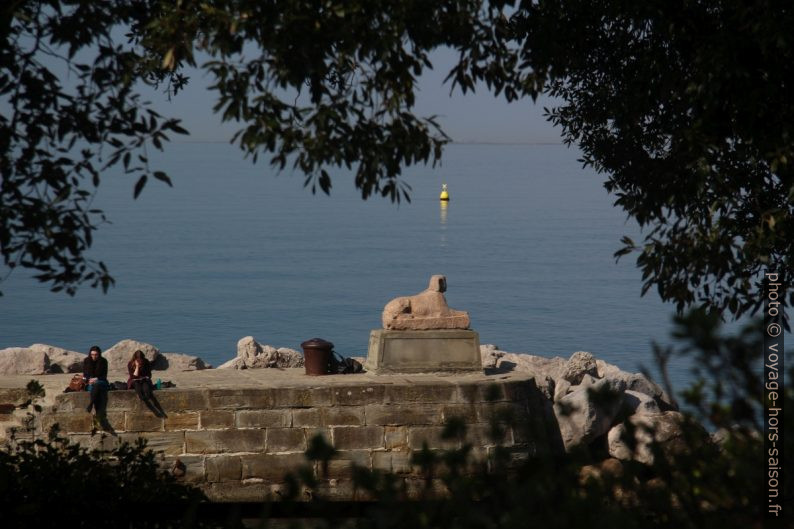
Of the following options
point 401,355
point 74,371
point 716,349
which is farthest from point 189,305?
point 716,349

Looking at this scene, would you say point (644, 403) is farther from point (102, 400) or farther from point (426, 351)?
point (102, 400)

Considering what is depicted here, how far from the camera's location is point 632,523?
4.10m

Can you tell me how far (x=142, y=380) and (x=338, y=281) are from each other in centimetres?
3467

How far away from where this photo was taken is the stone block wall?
1684 centimetres

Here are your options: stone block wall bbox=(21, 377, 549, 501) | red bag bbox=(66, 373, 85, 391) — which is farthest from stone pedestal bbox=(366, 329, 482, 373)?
red bag bbox=(66, 373, 85, 391)

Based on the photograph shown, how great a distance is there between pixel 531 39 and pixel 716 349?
5032 mm

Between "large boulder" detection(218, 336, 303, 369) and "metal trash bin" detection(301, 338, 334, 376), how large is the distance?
5.88 feet

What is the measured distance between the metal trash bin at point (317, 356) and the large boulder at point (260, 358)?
1.79 meters

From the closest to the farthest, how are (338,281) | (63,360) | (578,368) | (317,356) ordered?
(317,356)
(63,360)
(578,368)
(338,281)

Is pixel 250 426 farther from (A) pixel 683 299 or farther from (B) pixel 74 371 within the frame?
(A) pixel 683 299

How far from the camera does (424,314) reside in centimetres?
1811

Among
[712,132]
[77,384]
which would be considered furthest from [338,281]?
[712,132]

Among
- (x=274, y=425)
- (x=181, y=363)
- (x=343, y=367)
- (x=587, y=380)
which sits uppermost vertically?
(x=181, y=363)

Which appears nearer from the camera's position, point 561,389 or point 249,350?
point 249,350
